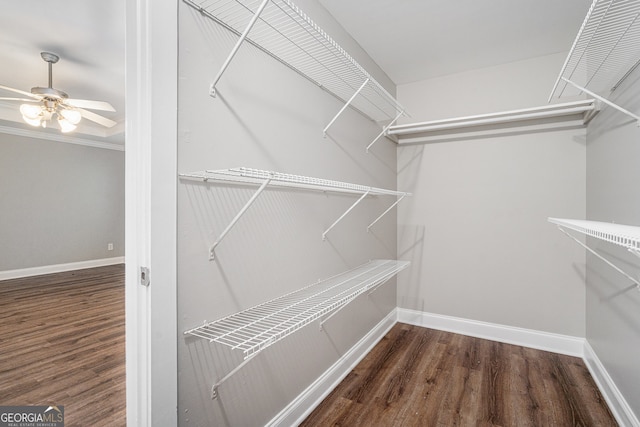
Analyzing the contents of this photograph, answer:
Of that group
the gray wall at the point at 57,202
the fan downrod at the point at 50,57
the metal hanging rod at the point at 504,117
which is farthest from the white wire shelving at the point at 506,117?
the gray wall at the point at 57,202

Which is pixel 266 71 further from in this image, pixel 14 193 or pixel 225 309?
pixel 14 193

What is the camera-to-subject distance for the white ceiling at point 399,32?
68.9 inches

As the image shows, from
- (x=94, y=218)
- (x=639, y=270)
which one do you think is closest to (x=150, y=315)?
(x=639, y=270)

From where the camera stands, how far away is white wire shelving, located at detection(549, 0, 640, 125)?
1.14 metres

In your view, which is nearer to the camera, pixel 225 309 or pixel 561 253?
pixel 225 309

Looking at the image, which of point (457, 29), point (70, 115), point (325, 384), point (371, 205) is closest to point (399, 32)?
point (457, 29)

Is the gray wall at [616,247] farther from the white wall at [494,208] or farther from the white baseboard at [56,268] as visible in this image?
the white baseboard at [56,268]

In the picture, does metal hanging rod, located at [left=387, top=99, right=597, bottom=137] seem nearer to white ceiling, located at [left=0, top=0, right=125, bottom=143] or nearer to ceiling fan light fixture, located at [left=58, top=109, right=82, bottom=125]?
white ceiling, located at [left=0, top=0, right=125, bottom=143]

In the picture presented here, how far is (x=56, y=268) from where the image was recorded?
15.6ft

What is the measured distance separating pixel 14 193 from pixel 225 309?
521 centimetres

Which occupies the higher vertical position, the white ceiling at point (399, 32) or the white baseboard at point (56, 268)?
the white ceiling at point (399, 32)

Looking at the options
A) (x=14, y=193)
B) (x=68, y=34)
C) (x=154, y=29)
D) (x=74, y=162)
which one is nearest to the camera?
(x=154, y=29)

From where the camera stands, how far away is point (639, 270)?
135 cm

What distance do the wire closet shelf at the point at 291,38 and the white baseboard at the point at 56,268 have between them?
5.35 meters
